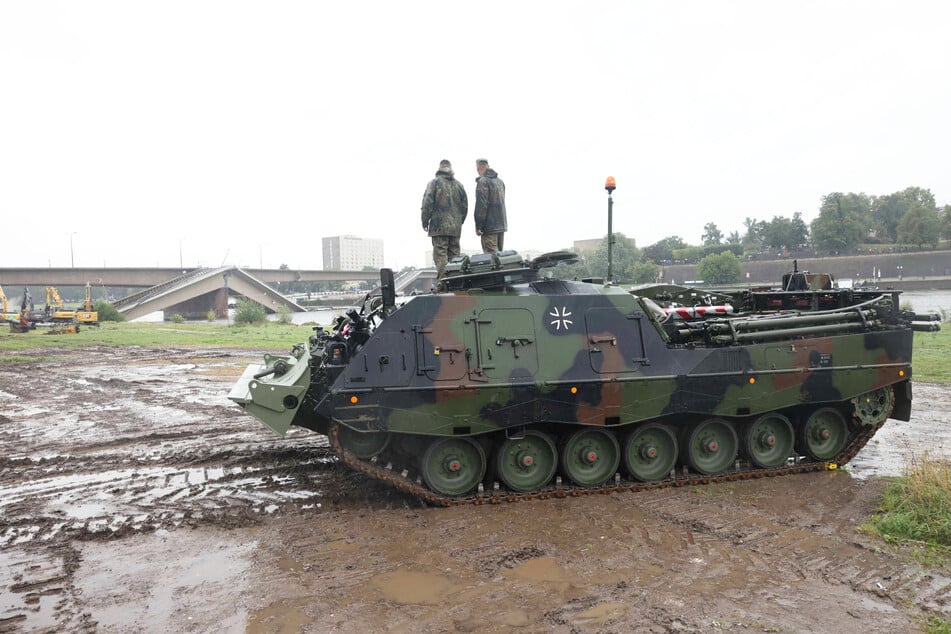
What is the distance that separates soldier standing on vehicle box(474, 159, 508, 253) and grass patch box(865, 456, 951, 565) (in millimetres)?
6523

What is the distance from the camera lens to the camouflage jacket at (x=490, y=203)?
11305 millimetres

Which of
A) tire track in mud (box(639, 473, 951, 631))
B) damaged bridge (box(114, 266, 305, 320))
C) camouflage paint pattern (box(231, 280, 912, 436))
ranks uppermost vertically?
damaged bridge (box(114, 266, 305, 320))

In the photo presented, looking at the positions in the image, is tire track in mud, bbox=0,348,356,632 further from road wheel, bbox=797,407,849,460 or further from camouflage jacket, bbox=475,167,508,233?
road wheel, bbox=797,407,849,460

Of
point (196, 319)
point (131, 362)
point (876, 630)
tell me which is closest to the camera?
point (876, 630)

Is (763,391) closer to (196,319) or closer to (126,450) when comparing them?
(126,450)

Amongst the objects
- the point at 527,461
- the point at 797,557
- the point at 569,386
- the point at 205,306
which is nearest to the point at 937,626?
the point at 797,557

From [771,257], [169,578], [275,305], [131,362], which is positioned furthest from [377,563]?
[771,257]

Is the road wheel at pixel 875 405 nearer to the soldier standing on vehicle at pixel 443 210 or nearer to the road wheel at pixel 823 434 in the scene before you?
the road wheel at pixel 823 434

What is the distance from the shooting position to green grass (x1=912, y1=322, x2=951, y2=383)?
16219 mm

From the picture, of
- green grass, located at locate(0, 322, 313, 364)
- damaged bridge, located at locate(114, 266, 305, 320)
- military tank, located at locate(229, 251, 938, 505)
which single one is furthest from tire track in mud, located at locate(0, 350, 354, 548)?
damaged bridge, located at locate(114, 266, 305, 320)

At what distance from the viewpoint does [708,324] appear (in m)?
8.48

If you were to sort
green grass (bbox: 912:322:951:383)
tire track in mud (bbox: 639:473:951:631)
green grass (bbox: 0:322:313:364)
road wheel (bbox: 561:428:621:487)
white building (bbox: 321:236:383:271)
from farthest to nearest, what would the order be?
1. white building (bbox: 321:236:383:271)
2. green grass (bbox: 0:322:313:364)
3. green grass (bbox: 912:322:951:383)
4. road wheel (bbox: 561:428:621:487)
5. tire track in mud (bbox: 639:473:951:631)

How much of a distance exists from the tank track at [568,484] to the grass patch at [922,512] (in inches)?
51.9

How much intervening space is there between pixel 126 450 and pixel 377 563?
19.7 ft
